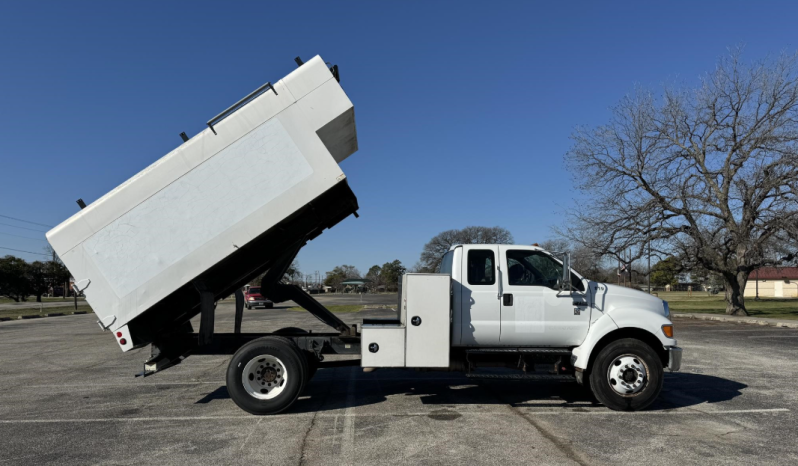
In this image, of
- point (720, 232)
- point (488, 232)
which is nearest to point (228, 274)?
point (720, 232)

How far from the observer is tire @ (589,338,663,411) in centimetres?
683

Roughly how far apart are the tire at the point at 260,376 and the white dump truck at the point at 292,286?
2cm

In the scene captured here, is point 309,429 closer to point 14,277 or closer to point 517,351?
point 517,351

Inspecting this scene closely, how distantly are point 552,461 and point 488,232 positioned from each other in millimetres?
78446

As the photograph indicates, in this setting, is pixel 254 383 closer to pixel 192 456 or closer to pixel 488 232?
pixel 192 456

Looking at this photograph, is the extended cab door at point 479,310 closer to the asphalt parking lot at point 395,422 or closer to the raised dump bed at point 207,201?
the asphalt parking lot at point 395,422

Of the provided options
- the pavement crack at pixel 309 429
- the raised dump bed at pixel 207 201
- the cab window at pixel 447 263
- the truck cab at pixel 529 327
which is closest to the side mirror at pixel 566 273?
the truck cab at pixel 529 327

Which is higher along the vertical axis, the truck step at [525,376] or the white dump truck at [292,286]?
the white dump truck at [292,286]

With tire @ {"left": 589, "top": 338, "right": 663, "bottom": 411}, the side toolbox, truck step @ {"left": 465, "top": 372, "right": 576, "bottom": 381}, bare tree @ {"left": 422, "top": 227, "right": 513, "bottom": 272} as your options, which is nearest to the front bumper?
tire @ {"left": 589, "top": 338, "right": 663, "bottom": 411}

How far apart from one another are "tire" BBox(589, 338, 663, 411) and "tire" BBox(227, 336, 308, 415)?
12.9 ft

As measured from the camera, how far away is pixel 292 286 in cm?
766

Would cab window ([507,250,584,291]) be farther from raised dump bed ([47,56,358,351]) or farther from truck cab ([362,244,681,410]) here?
raised dump bed ([47,56,358,351])

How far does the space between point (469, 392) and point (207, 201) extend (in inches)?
193

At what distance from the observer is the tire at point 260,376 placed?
6.72 m
